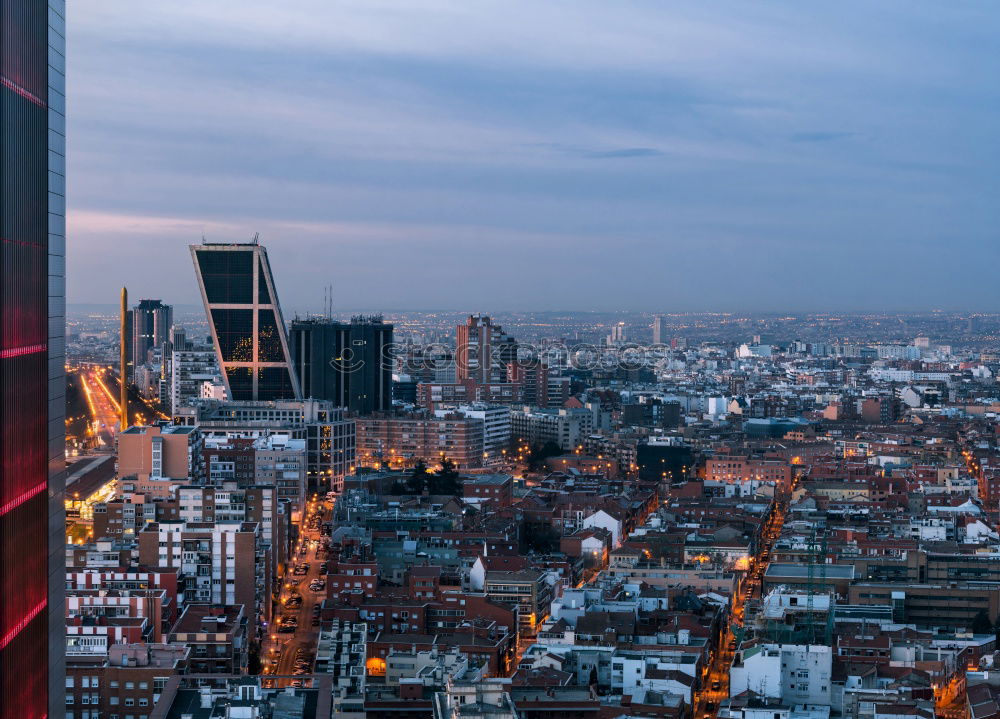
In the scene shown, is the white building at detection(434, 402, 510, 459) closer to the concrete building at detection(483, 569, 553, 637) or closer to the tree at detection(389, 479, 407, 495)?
the tree at detection(389, 479, 407, 495)

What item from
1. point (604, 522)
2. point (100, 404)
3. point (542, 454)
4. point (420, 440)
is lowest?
point (604, 522)

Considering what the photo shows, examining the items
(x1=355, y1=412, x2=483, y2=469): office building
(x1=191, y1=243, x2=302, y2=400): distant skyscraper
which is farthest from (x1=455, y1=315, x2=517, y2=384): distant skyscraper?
(x1=355, y1=412, x2=483, y2=469): office building

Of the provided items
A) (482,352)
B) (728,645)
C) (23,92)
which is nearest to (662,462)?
(728,645)

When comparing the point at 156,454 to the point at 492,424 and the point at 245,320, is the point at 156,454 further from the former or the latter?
the point at 492,424

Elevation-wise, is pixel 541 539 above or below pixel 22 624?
below

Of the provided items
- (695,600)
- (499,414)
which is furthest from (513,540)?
(499,414)

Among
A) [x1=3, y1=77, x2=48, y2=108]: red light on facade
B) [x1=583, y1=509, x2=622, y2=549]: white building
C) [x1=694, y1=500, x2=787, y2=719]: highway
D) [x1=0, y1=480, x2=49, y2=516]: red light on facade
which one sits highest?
[x1=3, y1=77, x2=48, y2=108]: red light on facade
